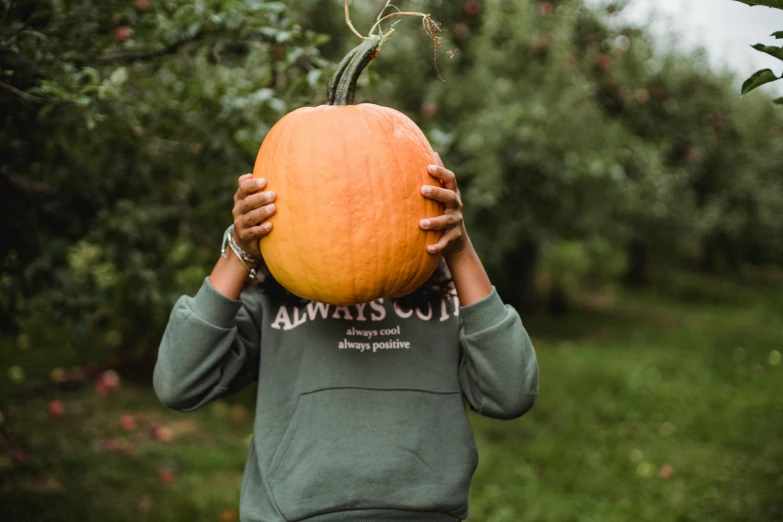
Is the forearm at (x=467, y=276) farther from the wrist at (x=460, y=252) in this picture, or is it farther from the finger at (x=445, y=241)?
the finger at (x=445, y=241)

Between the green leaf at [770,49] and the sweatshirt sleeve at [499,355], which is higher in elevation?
the green leaf at [770,49]

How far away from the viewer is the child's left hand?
1.73 metres

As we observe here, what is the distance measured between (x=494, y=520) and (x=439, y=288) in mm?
2655

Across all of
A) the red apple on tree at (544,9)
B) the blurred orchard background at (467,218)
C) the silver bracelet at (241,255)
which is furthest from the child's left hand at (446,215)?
the red apple on tree at (544,9)

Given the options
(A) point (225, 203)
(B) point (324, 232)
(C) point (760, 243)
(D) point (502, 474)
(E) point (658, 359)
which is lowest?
(C) point (760, 243)

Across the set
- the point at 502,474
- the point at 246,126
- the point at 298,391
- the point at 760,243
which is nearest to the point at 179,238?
the point at 246,126

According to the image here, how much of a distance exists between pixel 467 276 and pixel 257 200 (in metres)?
0.58

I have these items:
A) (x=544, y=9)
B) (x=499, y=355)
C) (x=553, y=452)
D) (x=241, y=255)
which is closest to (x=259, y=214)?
(x=241, y=255)

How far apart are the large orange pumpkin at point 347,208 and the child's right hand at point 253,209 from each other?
25 millimetres

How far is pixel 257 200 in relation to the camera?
67.1 inches

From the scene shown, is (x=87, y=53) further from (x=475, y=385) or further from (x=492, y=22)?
(x=492, y=22)

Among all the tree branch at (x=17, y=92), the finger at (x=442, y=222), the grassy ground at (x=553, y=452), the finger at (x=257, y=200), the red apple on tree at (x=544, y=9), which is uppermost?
the tree branch at (x=17, y=92)

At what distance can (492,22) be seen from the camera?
673 cm

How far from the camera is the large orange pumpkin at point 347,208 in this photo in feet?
5.57
